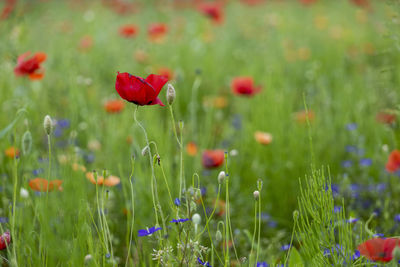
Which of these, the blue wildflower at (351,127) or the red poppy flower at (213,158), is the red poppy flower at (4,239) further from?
the blue wildflower at (351,127)

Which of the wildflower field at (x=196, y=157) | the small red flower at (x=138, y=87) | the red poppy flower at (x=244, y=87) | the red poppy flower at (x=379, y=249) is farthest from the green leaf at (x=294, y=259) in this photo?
the red poppy flower at (x=244, y=87)

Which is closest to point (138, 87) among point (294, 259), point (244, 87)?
point (294, 259)

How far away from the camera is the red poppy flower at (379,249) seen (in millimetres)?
864

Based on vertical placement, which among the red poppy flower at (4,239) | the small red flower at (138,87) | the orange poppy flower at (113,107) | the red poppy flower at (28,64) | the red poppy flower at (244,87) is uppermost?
the small red flower at (138,87)

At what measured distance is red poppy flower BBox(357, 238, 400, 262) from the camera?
2.84 ft

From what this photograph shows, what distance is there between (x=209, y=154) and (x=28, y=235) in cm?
80

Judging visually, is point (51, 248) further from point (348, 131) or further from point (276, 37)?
point (276, 37)

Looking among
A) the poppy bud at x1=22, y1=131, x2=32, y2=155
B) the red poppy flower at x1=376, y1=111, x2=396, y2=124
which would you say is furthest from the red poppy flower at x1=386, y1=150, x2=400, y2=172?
the poppy bud at x1=22, y1=131, x2=32, y2=155

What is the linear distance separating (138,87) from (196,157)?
88cm

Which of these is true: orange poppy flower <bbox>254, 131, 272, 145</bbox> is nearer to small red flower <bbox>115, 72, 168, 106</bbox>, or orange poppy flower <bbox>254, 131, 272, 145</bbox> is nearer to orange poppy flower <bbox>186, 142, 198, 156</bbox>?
orange poppy flower <bbox>186, 142, 198, 156</bbox>

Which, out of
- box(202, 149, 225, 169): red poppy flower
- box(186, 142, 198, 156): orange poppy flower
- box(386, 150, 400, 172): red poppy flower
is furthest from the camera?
box(186, 142, 198, 156): orange poppy flower

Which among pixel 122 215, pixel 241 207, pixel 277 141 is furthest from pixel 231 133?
pixel 122 215

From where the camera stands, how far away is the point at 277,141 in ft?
6.64

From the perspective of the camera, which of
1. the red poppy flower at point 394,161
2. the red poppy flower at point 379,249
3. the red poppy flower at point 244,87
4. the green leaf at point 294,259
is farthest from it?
the red poppy flower at point 244,87
